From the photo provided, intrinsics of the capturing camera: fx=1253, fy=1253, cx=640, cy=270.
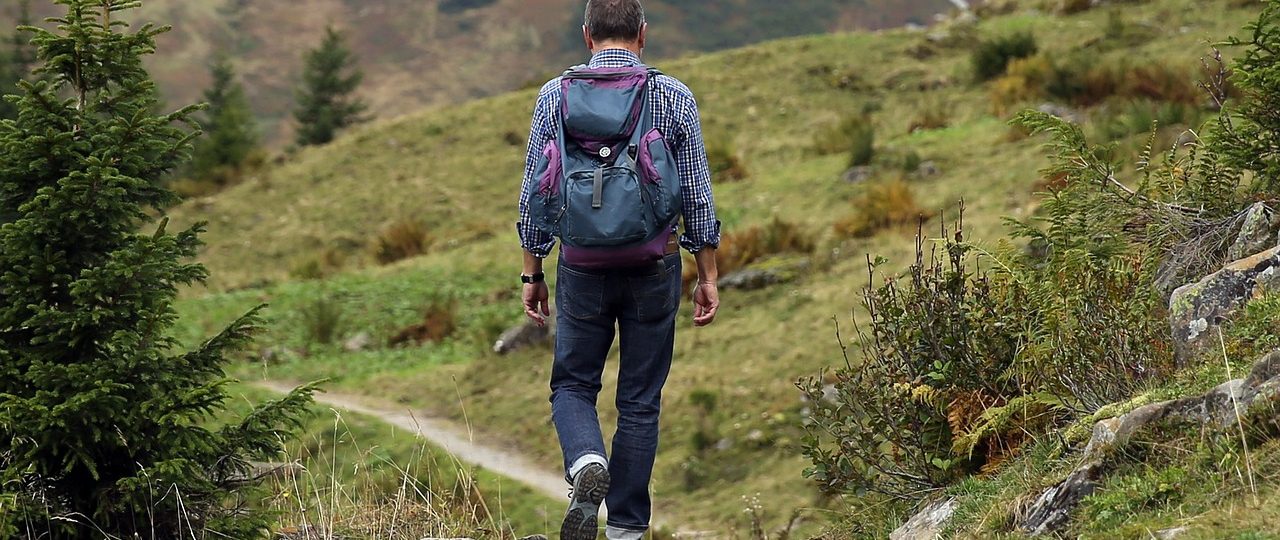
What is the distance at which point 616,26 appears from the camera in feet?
12.9

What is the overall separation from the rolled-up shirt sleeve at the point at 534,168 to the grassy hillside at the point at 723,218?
5.48 feet

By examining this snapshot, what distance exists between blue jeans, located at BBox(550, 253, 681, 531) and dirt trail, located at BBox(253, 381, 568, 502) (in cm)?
396

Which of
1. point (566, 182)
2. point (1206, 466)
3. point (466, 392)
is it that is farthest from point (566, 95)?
point (466, 392)

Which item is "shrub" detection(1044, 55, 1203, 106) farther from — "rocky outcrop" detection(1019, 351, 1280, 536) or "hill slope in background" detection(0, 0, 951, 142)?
"hill slope in background" detection(0, 0, 951, 142)

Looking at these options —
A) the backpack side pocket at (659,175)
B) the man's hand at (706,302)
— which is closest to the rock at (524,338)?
the man's hand at (706,302)

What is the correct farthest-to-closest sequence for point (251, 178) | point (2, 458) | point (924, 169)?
1. point (251, 178)
2. point (924, 169)
3. point (2, 458)

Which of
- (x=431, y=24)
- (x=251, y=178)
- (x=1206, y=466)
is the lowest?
(x=431, y=24)

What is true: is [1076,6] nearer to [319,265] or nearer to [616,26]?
[319,265]

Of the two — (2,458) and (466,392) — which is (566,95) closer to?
(2,458)

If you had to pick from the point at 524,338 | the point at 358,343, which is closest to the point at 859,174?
the point at 524,338

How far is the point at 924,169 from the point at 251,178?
51.0 feet

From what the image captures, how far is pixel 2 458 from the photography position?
399 centimetres

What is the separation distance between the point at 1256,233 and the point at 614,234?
2.28 metres

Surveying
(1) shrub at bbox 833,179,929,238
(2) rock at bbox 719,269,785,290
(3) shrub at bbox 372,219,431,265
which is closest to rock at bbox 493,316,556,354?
(2) rock at bbox 719,269,785,290
